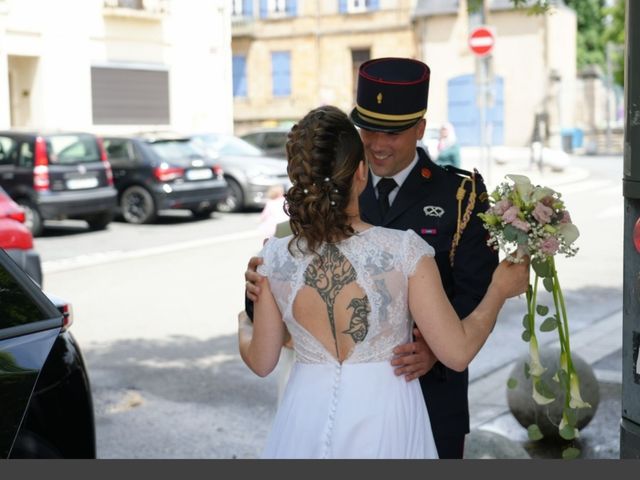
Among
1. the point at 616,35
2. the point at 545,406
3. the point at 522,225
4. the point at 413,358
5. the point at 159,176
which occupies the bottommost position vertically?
the point at 545,406

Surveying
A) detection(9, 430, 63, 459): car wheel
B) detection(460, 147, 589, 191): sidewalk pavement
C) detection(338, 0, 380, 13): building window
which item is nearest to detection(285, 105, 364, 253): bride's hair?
detection(9, 430, 63, 459): car wheel

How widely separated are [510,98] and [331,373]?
4408cm

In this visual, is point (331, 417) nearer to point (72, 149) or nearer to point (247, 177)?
point (72, 149)

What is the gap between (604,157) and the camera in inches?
1612

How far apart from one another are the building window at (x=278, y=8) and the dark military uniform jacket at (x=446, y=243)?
4714cm

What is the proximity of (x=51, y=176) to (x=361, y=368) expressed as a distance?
49.2 ft

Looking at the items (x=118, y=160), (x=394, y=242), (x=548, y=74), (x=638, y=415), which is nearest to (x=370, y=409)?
(x=394, y=242)

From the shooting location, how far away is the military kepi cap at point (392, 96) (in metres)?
3.55

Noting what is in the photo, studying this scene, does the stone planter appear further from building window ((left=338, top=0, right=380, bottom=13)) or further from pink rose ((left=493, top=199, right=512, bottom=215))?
building window ((left=338, top=0, right=380, bottom=13))

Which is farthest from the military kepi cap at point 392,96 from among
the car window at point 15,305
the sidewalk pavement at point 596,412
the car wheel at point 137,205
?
the car wheel at point 137,205

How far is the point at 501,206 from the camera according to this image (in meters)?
3.07

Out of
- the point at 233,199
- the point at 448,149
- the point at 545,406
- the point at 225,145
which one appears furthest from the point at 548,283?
the point at 225,145

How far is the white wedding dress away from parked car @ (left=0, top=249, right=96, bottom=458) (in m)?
0.74

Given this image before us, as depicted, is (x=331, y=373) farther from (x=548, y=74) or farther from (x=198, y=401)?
(x=548, y=74)
